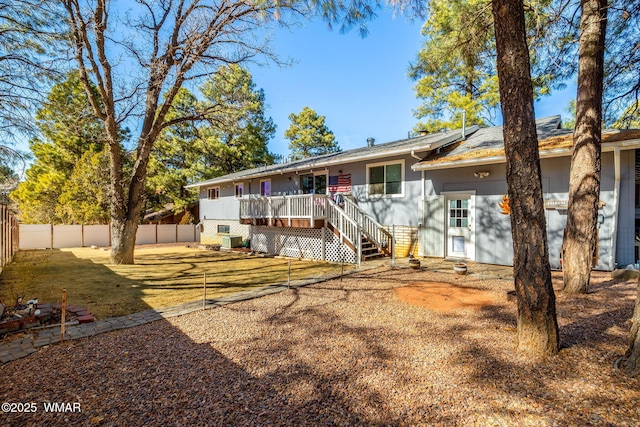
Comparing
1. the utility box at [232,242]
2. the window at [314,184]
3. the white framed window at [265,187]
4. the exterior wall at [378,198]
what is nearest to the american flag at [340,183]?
the exterior wall at [378,198]

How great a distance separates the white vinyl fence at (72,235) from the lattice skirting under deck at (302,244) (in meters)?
10.3

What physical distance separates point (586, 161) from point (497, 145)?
4.20 meters

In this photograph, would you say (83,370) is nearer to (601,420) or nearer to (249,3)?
(601,420)

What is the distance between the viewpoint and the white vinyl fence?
1731 centimetres

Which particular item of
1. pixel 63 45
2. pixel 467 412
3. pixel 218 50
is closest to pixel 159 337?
pixel 467 412

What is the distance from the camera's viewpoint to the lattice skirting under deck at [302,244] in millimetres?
10937

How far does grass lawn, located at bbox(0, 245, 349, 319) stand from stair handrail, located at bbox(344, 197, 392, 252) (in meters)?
2.06

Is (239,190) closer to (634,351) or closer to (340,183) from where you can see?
(340,183)

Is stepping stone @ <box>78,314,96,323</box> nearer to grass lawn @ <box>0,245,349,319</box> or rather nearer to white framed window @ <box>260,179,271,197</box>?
grass lawn @ <box>0,245,349,319</box>

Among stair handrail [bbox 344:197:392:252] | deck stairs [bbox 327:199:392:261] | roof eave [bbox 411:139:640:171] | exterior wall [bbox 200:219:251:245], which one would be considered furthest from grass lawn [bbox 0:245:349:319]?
exterior wall [bbox 200:219:251:245]

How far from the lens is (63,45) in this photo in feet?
27.1

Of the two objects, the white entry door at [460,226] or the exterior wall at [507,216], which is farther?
the white entry door at [460,226]

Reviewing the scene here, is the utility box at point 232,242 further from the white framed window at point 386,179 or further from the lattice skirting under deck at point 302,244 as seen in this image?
the white framed window at point 386,179

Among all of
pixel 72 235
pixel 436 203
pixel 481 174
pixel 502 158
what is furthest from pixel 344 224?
pixel 72 235
